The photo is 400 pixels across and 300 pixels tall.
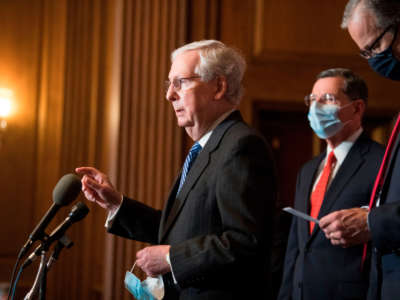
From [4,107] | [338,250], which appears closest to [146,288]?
[338,250]

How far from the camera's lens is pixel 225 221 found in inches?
76.9

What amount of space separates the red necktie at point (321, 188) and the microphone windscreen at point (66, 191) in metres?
1.32

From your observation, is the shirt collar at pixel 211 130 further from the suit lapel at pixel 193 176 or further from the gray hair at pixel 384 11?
the gray hair at pixel 384 11

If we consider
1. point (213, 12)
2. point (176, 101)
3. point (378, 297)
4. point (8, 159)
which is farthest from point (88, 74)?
point (378, 297)

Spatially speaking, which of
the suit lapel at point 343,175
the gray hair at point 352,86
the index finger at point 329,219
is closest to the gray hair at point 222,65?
the index finger at point 329,219

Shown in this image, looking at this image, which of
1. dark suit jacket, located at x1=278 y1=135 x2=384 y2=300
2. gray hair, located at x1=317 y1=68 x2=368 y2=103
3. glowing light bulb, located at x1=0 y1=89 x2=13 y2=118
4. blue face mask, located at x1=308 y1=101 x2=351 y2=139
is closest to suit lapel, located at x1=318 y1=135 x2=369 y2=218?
dark suit jacket, located at x1=278 y1=135 x2=384 y2=300

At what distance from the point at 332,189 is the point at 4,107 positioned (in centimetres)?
440

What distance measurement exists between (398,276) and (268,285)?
18.8 inches

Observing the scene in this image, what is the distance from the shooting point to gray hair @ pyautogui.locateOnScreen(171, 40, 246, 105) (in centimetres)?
231

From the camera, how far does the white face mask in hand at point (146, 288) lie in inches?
81.6

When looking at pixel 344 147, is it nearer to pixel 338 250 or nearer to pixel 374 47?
pixel 338 250

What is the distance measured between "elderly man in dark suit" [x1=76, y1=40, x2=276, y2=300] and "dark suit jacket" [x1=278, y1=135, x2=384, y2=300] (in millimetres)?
746

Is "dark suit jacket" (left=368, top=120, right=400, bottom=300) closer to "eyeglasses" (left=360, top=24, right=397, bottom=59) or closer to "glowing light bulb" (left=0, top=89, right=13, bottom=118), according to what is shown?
"eyeglasses" (left=360, top=24, right=397, bottom=59)

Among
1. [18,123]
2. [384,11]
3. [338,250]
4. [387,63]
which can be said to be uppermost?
[384,11]
